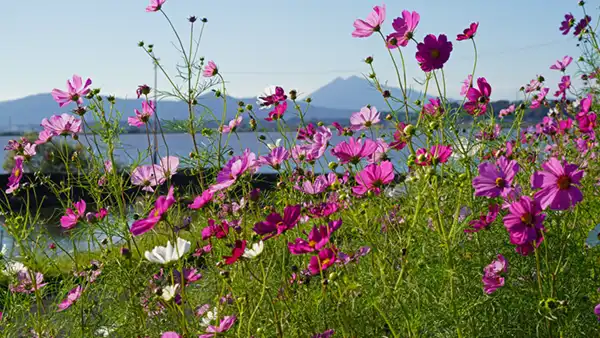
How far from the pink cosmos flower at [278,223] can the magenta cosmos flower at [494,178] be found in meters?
0.32

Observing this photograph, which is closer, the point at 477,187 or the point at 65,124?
the point at 477,187

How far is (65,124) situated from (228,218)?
51 centimetres

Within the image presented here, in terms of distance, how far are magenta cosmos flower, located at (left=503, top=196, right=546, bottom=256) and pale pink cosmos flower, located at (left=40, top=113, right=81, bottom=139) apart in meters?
1.16

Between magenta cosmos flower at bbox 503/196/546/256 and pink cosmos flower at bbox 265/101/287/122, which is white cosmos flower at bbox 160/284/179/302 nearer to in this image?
magenta cosmos flower at bbox 503/196/546/256

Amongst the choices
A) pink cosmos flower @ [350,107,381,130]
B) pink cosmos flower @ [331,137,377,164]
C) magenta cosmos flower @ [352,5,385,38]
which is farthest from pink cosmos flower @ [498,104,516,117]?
pink cosmos flower @ [331,137,377,164]

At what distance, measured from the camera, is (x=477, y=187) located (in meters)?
1.20

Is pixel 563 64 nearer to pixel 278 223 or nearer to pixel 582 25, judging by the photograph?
pixel 582 25

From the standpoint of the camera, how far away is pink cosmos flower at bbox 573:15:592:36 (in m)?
3.03

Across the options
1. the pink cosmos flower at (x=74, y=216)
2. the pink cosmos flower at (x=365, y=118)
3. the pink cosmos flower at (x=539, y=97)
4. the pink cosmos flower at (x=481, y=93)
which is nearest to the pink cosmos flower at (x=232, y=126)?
the pink cosmos flower at (x=365, y=118)

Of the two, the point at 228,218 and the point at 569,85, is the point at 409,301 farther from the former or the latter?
the point at 569,85

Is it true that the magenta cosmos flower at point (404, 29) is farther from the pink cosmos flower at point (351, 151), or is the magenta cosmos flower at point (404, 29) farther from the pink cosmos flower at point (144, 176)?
the pink cosmos flower at point (144, 176)

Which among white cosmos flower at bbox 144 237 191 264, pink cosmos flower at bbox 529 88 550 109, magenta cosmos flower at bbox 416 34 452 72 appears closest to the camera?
white cosmos flower at bbox 144 237 191 264

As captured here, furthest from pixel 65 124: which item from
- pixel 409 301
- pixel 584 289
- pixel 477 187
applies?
pixel 584 289

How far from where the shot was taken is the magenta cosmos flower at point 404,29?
1514 mm
